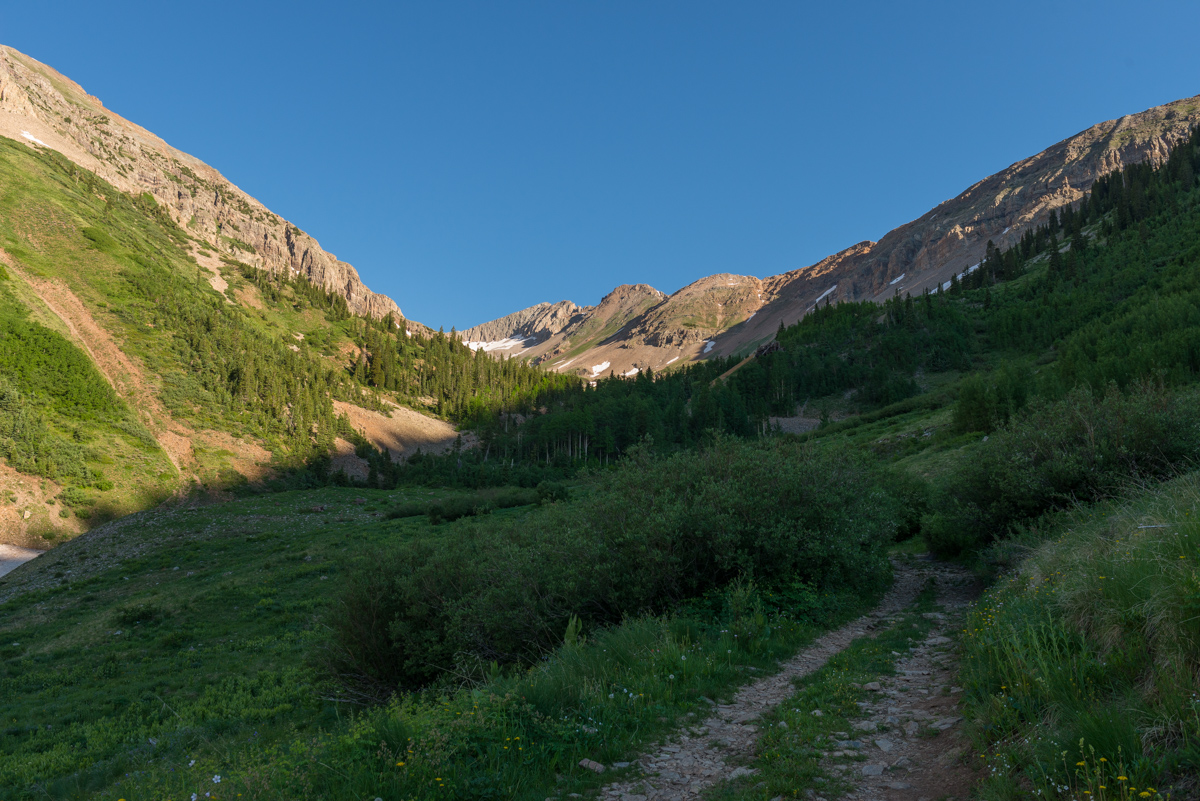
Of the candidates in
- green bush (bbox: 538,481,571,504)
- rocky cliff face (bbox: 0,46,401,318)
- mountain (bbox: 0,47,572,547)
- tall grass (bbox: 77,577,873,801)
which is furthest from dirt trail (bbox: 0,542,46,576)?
rocky cliff face (bbox: 0,46,401,318)

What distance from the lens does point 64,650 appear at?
19.3 metres

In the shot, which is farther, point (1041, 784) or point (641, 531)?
point (641, 531)

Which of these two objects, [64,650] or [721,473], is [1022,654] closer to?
[721,473]

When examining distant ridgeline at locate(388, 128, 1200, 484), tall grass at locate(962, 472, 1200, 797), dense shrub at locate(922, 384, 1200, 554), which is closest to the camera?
tall grass at locate(962, 472, 1200, 797)

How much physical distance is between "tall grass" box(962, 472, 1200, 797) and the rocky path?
64 centimetres

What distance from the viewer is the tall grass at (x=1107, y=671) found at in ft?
11.9

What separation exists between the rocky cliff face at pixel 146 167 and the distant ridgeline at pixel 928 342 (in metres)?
112

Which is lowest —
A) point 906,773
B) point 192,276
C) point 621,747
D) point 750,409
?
point 906,773

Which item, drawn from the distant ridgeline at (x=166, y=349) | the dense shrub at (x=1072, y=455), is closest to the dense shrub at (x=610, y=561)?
the dense shrub at (x=1072, y=455)

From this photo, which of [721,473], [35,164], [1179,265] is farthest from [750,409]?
[35,164]

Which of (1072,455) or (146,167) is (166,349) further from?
(146,167)

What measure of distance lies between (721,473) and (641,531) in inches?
146

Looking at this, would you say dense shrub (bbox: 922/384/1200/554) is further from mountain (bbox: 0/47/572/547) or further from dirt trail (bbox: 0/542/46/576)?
mountain (bbox: 0/47/572/547)

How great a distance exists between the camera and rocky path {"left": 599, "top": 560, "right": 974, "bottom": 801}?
16.5 ft
